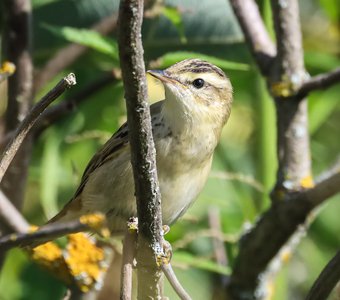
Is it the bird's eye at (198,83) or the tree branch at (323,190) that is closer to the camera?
the tree branch at (323,190)

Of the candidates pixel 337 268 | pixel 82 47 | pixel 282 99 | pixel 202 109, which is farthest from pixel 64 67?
pixel 337 268

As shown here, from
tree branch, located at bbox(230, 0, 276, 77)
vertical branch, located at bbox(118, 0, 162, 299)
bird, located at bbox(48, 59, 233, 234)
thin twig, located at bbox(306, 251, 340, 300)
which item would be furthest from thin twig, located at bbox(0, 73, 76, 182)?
tree branch, located at bbox(230, 0, 276, 77)

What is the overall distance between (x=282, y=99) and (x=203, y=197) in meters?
0.84

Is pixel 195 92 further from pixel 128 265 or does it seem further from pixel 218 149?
pixel 218 149

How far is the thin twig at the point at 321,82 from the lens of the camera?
347 centimetres

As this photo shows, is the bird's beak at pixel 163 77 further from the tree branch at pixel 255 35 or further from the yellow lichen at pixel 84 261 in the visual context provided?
the yellow lichen at pixel 84 261

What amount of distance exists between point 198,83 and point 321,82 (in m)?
0.53

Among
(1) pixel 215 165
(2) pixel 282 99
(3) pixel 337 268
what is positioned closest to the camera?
(3) pixel 337 268

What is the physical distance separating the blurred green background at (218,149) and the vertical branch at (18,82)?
31 centimetres

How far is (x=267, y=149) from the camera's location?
178 inches

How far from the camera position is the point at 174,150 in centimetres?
359

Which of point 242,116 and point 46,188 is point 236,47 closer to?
point 242,116

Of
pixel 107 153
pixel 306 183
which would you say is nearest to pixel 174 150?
pixel 107 153

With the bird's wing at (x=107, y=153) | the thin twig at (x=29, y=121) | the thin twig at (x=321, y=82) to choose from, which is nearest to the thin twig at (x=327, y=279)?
the thin twig at (x=29, y=121)
